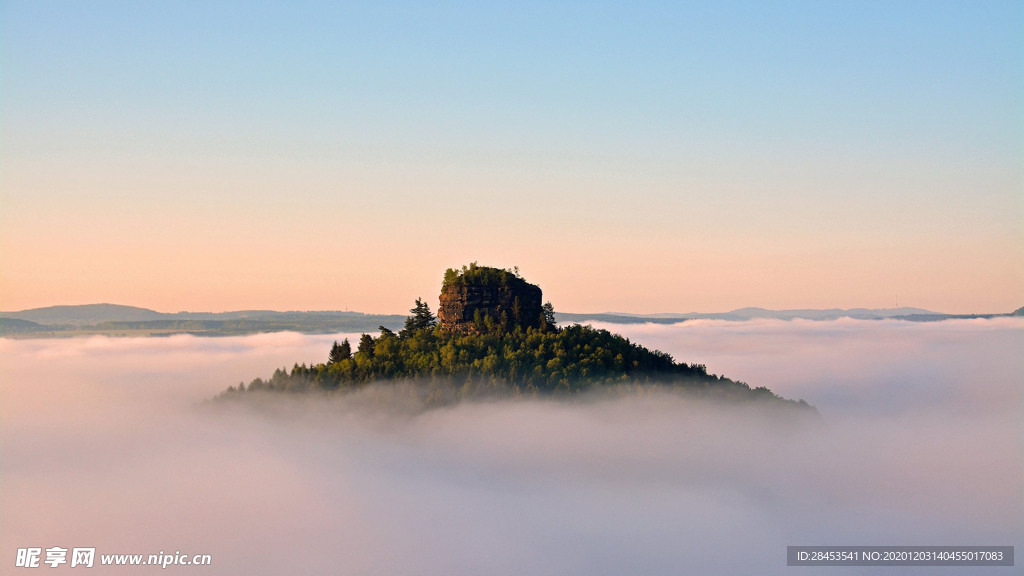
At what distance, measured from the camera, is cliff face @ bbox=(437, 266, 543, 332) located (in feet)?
411

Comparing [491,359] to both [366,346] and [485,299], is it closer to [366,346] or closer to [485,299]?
[485,299]

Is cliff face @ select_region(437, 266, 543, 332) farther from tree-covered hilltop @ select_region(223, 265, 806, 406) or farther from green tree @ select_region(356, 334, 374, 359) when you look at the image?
green tree @ select_region(356, 334, 374, 359)

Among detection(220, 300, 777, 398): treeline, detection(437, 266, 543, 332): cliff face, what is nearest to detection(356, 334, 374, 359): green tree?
detection(220, 300, 777, 398): treeline

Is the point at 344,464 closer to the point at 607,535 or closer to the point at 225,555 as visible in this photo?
the point at 225,555

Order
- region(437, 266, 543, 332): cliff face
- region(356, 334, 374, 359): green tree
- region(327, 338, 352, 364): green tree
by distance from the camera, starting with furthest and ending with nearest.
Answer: region(327, 338, 352, 364): green tree, region(356, 334, 374, 359): green tree, region(437, 266, 543, 332): cliff face

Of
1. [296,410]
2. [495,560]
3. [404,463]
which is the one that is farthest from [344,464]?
[495,560]

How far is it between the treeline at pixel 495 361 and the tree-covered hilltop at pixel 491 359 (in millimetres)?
155

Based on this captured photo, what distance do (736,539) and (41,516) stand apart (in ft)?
503

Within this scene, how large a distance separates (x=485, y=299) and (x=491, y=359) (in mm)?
9178

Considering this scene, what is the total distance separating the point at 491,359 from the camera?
4961 inches

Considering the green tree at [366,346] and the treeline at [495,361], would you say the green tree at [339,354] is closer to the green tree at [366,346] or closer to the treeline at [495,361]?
the treeline at [495,361]

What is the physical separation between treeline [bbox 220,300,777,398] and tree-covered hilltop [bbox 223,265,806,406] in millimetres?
155

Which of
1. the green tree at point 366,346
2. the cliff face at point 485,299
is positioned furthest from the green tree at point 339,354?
the cliff face at point 485,299

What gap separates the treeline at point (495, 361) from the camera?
128 m
